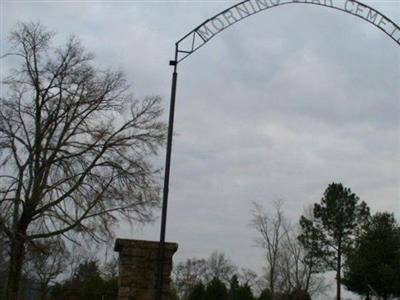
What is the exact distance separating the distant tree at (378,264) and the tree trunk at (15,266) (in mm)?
24454

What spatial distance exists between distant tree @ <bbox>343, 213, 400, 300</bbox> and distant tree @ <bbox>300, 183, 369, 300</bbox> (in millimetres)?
8472

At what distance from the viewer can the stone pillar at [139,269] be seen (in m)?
8.20

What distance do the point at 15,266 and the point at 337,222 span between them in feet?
112

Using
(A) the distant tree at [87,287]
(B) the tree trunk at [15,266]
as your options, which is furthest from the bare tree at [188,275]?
(B) the tree trunk at [15,266]

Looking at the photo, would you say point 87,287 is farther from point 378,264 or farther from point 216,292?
point 378,264

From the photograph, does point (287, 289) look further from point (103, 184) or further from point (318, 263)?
point (103, 184)

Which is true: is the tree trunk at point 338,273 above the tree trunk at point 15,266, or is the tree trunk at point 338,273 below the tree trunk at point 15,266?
above

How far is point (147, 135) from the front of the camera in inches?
1028

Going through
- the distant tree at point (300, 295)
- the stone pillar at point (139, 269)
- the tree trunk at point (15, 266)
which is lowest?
the stone pillar at point (139, 269)

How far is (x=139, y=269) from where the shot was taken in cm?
827

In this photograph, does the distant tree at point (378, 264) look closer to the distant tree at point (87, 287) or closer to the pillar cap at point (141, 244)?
the distant tree at point (87, 287)

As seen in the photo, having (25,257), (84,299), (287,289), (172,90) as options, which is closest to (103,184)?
(25,257)

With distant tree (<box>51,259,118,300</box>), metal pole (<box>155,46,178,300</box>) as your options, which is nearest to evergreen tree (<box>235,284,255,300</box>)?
distant tree (<box>51,259,118,300</box>)

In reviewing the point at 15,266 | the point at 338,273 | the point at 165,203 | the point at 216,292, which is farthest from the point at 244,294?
the point at 165,203
